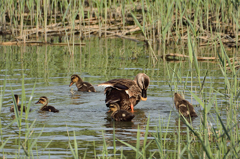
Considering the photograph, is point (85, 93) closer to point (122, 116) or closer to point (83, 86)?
point (83, 86)

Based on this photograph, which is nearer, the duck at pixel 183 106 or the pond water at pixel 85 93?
the pond water at pixel 85 93

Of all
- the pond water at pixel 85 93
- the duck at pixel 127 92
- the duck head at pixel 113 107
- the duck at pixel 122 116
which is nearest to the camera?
the pond water at pixel 85 93

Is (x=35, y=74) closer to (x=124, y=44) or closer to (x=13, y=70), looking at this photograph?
(x=13, y=70)

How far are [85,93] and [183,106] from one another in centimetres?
288

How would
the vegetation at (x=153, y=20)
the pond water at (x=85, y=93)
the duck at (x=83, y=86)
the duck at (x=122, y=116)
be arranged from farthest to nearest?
the vegetation at (x=153, y=20) → the duck at (x=83, y=86) → the duck at (x=122, y=116) → the pond water at (x=85, y=93)

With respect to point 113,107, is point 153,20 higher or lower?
higher

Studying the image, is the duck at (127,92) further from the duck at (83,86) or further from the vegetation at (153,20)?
the vegetation at (153,20)

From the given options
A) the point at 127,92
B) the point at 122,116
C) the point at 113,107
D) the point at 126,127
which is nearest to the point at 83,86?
the point at 127,92

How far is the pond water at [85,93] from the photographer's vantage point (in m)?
Answer: 5.09

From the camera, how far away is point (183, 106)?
21.3 feet

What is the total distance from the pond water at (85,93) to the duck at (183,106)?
15 cm

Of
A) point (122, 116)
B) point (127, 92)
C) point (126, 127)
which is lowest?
point (126, 127)

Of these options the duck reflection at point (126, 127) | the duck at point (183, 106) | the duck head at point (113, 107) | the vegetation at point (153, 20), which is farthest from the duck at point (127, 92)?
the vegetation at point (153, 20)

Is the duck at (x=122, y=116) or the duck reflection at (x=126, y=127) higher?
the duck at (x=122, y=116)
